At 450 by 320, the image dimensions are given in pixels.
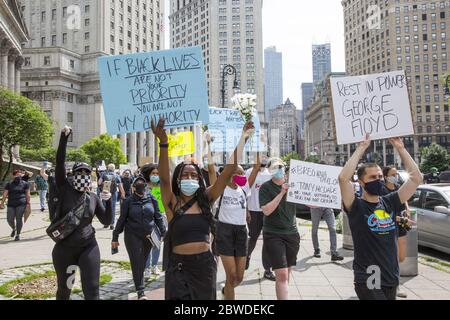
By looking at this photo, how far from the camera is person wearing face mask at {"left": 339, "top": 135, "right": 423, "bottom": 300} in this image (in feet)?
12.3

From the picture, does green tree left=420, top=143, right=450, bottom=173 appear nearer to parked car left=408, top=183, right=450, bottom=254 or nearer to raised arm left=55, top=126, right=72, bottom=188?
parked car left=408, top=183, right=450, bottom=254

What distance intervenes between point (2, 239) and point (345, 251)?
30.4 ft

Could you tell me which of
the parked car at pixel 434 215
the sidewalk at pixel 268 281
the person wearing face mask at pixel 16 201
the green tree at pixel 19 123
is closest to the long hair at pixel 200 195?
the sidewalk at pixel 268 281

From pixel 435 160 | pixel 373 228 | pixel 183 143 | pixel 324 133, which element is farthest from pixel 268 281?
pixel 324 133

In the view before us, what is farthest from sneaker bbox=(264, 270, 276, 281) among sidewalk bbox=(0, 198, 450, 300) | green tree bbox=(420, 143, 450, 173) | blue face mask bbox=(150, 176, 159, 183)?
green tree bbox=(420, 143, 450, 173)

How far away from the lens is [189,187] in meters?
3.80

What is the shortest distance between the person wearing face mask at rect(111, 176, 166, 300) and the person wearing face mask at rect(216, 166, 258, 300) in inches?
44.0

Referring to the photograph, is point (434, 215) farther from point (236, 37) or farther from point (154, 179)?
point (236, 37)

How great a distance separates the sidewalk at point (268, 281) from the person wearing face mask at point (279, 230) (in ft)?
3.62

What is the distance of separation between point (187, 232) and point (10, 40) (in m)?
48.7

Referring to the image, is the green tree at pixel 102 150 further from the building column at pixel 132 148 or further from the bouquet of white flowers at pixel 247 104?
the bouquet of white flowers at pixel 247 104

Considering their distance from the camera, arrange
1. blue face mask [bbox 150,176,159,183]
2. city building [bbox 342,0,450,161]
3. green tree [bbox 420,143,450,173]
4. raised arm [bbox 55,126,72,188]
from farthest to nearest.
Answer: city building [bbox 342,0,450,161]
green tree [bbox 420,143,450,173]
blue face mask [bbox 150,176,159,183]
raised arm [bbox 55,126,72,188]
